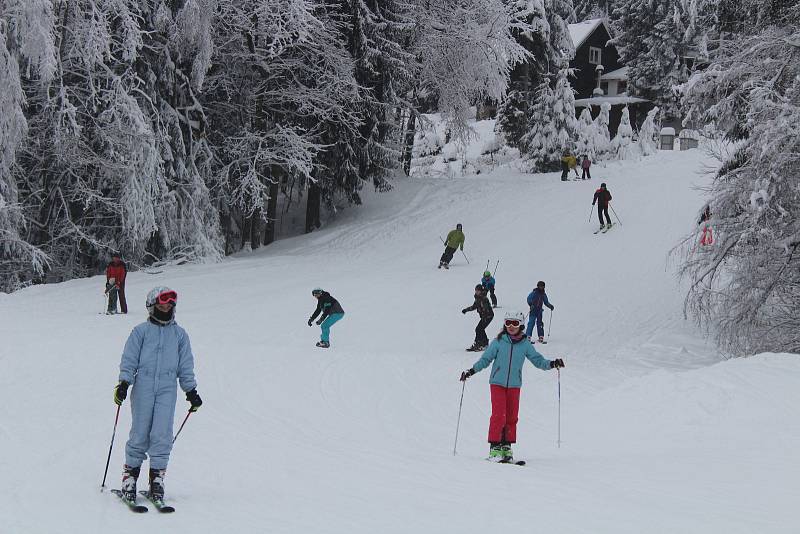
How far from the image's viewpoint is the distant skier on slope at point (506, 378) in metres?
8.36

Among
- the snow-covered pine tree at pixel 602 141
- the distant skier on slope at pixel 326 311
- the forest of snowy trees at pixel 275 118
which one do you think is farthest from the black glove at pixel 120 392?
the snow-covered pine tree at pixel 602 141

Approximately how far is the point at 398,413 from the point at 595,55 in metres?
57.9

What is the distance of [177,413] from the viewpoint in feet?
34.4

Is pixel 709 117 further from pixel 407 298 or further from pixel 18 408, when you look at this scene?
pixel 18 408

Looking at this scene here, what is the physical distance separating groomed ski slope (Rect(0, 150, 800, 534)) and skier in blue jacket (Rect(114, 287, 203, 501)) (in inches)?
14.4

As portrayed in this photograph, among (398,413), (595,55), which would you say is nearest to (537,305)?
(398,413)

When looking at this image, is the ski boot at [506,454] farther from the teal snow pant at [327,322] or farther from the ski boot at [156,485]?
the teal snow pant at [327,322]

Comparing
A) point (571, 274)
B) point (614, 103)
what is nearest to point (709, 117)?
point (571, 274)

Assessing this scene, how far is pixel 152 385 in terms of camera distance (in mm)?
6332

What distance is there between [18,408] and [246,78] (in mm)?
20727

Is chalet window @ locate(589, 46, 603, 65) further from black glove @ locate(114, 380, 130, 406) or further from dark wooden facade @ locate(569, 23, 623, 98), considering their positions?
black glove @ locate(114, 380, 130, 406)

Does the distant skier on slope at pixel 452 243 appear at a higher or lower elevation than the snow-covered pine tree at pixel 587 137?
lower

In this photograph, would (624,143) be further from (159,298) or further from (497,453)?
(159,298)

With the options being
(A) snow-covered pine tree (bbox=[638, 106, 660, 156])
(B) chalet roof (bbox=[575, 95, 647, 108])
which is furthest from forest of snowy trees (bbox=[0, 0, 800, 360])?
(B) chalet roof (bbox=[575, 95, 647, 108])
